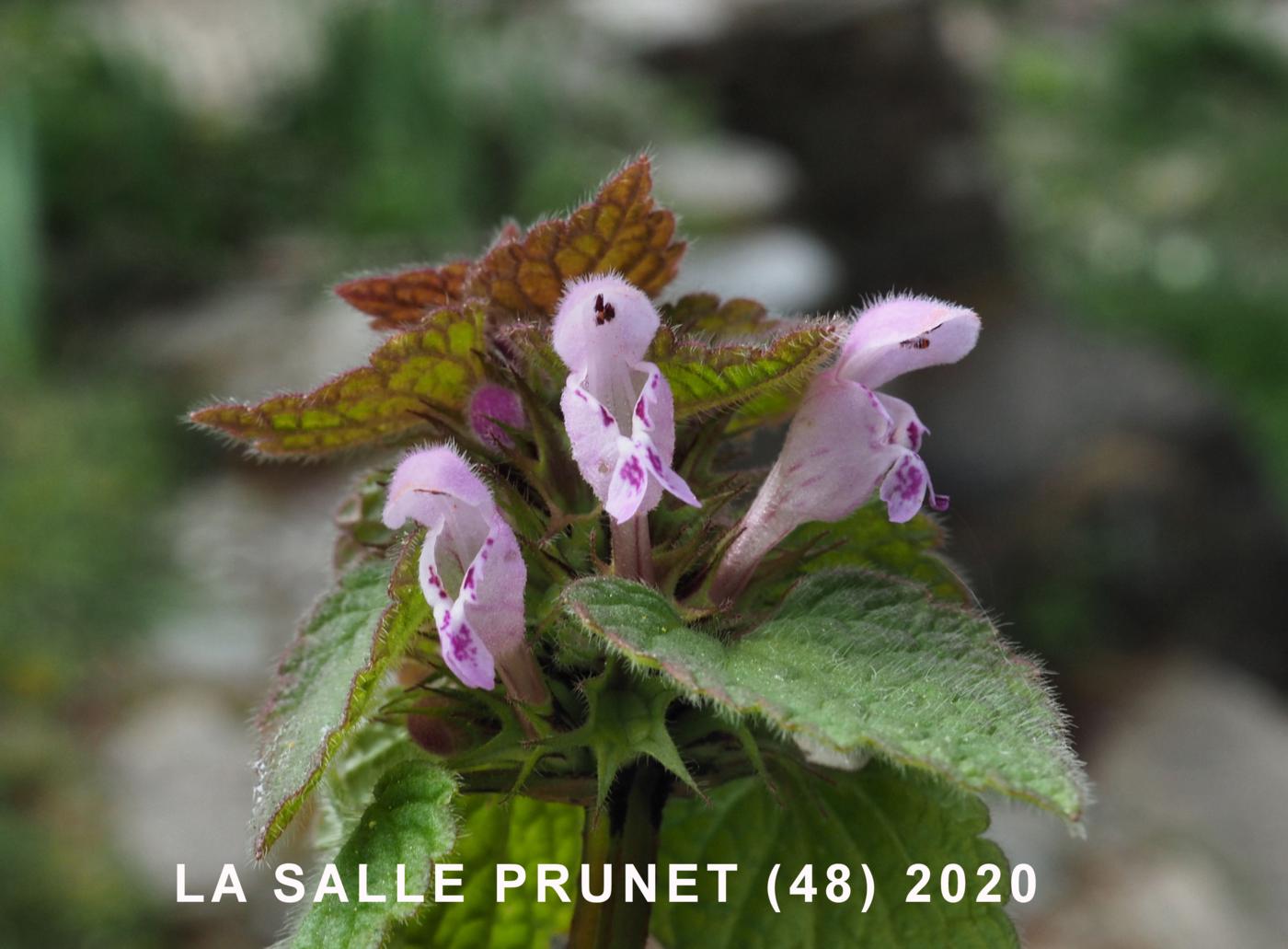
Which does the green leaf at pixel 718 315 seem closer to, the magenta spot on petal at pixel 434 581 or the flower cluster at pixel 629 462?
the flower cluster at pixel 629 462

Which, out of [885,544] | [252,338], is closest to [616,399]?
[885,544]

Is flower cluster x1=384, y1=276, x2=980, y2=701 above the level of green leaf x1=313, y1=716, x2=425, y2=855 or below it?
above

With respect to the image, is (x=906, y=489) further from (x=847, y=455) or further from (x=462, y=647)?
(x=462, y=647)

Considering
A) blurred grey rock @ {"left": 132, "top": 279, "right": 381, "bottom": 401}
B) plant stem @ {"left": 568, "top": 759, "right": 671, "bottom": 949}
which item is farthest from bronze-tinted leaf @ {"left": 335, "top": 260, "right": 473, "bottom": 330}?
blurred grey rock @ {"left": 132, "top": 279, "right": 381, "bottom": 401}

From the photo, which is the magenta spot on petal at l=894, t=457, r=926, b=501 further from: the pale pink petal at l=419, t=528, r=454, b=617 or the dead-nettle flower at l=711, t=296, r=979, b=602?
the pale pink petal at l=419, t=528, r=454, b=617

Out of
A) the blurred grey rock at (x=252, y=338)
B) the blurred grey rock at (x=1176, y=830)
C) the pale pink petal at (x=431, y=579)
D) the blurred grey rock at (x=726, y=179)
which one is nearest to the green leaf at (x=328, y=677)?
the pale pink petal at (x=431, y=579)

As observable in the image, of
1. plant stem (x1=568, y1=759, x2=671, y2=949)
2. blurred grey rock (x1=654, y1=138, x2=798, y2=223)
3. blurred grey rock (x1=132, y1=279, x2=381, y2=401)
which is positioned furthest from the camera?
blurred grey rock (x1=654, y1=138, x2=798, y2=223)
